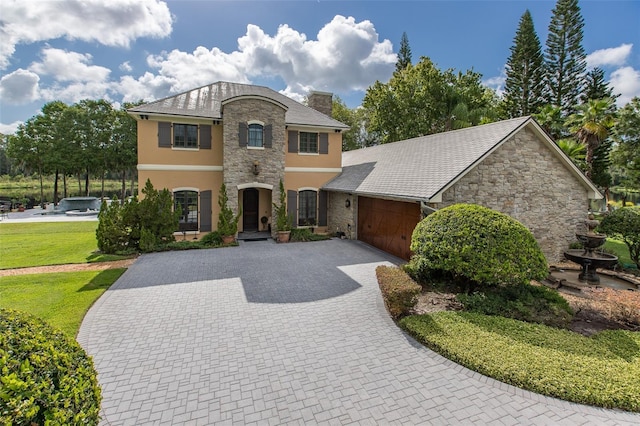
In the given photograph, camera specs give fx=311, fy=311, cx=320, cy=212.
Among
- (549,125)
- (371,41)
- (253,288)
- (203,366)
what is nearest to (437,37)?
(371,41)

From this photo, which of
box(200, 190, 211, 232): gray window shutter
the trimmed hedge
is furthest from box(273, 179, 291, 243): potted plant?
the trimmed hedge

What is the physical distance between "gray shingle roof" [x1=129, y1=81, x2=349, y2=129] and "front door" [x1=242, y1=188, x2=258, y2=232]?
14.5ft

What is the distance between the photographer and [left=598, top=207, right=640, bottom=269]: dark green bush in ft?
36.3

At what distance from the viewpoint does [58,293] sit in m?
8.68

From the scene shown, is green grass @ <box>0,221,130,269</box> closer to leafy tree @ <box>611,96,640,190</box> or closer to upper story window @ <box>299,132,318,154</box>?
upper story window @ <box>299,132,318,154</box>

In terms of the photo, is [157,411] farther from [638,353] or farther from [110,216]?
[110,216]

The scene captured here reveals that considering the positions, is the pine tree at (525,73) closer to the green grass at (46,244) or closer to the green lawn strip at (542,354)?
the green lawn strip at (542,354)

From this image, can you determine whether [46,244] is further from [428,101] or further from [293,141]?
[428,101]

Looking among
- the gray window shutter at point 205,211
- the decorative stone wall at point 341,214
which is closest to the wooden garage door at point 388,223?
the decorative stone wall at point 341,214

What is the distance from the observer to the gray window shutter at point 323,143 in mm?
17973

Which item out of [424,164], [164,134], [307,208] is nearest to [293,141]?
[307,208]

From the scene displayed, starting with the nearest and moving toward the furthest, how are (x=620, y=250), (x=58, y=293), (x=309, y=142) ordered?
(x=58, y=293)
(x=620, y=250)
(x=309, y=142)

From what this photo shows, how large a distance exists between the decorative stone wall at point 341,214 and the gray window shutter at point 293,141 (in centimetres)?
329

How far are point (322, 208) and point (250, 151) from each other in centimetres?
526
